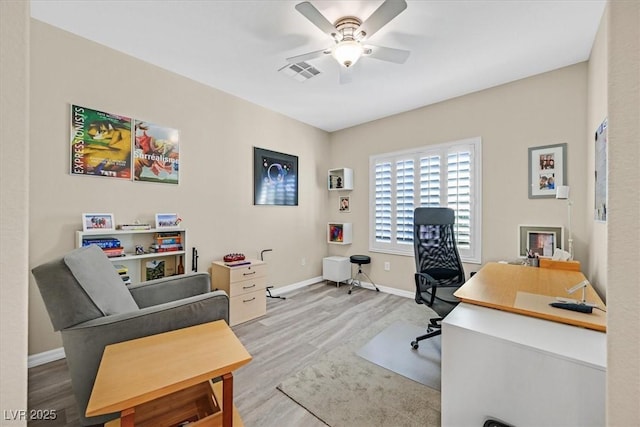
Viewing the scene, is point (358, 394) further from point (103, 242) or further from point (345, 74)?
point (345, 74)

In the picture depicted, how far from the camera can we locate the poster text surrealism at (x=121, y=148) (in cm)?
235

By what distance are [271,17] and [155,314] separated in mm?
2279

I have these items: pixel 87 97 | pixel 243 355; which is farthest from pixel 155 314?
→ pixel 87 97

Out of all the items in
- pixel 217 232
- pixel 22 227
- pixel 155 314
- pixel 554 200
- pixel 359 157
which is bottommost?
pixel 155 314

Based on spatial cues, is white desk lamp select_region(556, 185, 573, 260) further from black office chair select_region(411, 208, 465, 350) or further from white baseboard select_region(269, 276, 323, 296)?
white baseboard select_region(269, 276, 323, 296)

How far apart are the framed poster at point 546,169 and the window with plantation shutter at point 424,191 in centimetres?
53

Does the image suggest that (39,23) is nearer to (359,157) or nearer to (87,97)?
(87,97)

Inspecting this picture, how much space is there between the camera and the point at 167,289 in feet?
6.96

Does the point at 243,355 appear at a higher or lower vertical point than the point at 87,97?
lower

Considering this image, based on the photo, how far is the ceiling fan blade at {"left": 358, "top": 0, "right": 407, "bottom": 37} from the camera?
168 centimetres

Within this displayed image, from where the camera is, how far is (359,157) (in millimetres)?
4605

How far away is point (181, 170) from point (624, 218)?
11.0ft

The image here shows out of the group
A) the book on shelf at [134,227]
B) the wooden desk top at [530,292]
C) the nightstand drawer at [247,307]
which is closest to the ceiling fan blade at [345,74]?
the wooden desk top at [530,292]

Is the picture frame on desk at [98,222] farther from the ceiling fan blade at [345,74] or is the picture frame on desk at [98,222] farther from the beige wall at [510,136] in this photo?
the beige wall at [510,136]
